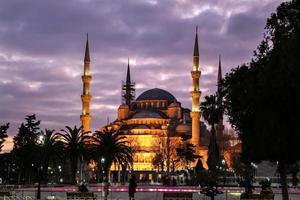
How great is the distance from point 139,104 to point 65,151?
70931 millimetres

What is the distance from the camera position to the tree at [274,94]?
18.3m

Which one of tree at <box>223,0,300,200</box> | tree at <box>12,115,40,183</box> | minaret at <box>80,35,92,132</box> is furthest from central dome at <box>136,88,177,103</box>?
tree at <box>223,0,300,200</box>

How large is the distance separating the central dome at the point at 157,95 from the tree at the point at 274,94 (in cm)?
10507

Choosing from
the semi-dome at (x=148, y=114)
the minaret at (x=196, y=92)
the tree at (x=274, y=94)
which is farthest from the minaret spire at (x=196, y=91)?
the tree at (x=274, y=94)

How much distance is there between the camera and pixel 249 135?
Answer: 23.2m

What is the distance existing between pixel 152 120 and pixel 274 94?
3871 inches

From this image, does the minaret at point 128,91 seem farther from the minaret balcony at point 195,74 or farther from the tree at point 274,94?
the tree at point 274,94

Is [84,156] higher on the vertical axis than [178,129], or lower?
lower

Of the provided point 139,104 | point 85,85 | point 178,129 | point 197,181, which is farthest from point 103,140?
point 139,104

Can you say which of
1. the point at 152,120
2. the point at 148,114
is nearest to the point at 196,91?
the point at 152,120

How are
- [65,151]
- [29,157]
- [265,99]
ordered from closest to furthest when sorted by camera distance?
[265,99] < [65,151] < [29,157]

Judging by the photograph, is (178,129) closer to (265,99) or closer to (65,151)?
(65,151)

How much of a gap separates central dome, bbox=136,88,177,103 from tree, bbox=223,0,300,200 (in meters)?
105

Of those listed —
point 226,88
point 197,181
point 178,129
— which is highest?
point 178,129
